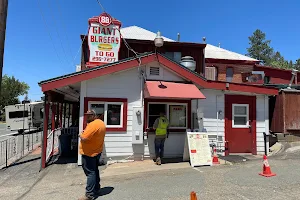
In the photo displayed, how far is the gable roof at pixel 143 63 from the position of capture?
29.3ft

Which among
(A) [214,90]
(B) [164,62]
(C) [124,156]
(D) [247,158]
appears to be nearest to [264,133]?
(D) [247,158]

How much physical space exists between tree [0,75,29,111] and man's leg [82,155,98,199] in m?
47.7

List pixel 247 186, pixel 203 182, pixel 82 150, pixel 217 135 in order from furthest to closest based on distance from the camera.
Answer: pixel 217 135
pixel 203 182
pixel 247 186
pixel 82 150

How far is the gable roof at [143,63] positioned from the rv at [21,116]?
16584 mm

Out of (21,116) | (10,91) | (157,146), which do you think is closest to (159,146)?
(157,146)

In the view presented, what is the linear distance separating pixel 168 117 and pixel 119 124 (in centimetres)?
191

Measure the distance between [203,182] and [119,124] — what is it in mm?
3964

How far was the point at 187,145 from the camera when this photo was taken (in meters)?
9.35

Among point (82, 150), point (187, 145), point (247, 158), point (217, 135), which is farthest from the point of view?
point (217, 135)

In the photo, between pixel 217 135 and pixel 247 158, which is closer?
pixel 247 158

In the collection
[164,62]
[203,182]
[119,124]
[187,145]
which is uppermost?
[164,62]

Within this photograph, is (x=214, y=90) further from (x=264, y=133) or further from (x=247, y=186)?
(x=247, y=186)

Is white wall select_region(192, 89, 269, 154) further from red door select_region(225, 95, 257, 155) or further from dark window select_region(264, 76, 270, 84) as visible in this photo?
dark window select_region(264, 76, 270, 84)

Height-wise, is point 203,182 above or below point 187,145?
below
